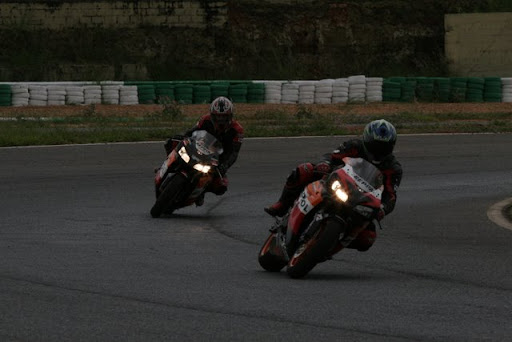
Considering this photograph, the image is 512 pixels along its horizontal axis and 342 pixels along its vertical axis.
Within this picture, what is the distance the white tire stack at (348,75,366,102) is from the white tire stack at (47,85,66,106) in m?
7.88

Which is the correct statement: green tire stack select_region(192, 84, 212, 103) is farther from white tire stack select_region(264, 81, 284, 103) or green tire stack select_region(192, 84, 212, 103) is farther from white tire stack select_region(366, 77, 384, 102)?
white tire stack select_region(366, 77, 384, 102)

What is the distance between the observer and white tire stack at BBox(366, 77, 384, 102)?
35.5m

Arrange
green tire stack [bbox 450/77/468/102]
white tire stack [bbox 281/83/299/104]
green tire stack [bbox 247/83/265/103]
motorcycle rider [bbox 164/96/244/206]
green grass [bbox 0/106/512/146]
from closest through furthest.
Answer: motorcycle rider [bbox 164/96/244/206] → green grass [bbox 0/106/512/146] → green tire stack [bbox 247/83/265/103] → white tire stack [bbox 281/83/299/104] → green tire stack [bbox 450/77/468/102]

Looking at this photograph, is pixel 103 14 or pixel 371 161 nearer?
pixel 371 161

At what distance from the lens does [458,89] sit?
119 ft

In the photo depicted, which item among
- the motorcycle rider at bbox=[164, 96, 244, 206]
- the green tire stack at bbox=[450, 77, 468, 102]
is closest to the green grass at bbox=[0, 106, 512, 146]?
the green tire stack at bbox=[450, 77, 468, 102]

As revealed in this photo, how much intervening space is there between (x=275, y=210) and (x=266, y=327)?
2815 millimetres

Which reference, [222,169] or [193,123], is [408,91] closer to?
[193,123]

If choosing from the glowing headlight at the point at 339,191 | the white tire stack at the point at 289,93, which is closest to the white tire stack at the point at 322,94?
the white tire stack at the point at 289,93

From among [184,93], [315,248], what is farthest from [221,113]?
[184,93]

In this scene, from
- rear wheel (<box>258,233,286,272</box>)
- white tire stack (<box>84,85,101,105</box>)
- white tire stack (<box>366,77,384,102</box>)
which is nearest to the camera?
rear wheel (<box>258,233,286,272</box>)

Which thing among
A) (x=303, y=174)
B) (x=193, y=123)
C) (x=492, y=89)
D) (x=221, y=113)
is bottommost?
(x=492, y=89)

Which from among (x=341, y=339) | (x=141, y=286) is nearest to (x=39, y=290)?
(x=141, y=286)

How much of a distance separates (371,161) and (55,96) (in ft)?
81.0
